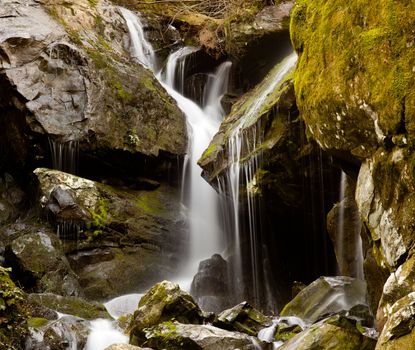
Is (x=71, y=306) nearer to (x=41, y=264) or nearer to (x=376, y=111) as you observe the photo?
(x=41, y=264)

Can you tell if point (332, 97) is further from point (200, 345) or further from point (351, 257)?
point (351, 257)

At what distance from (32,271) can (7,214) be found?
2.89 metres

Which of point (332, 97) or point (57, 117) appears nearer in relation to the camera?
point (332, 97)

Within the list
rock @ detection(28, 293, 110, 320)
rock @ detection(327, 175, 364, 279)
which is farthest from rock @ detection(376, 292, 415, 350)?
rock @ detection(28, 293, 110, 320)

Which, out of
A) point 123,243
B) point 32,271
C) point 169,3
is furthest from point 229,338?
point 169,3

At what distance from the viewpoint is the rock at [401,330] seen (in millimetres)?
3670

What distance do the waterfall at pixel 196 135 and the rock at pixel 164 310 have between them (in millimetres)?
3894

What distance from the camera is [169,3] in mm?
18578

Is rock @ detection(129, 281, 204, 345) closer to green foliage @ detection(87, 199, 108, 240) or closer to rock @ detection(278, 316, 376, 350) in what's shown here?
rock @ detection(278, 316, 376, 350)

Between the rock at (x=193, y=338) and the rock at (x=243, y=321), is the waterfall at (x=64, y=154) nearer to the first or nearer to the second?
the rock at (x=243, y=321)

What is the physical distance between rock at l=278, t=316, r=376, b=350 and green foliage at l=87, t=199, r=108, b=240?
7053 millimetres

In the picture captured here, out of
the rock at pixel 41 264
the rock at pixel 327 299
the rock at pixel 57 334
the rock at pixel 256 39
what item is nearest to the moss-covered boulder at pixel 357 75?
the rock at pixel 327 299

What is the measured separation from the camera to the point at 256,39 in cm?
1501

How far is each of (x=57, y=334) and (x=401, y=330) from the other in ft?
15.6
